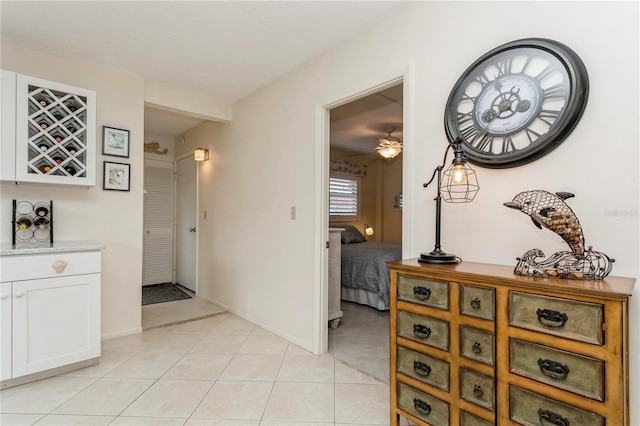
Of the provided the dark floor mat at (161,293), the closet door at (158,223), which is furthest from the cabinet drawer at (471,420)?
the closet door at (158,223)

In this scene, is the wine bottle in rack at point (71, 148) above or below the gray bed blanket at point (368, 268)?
above

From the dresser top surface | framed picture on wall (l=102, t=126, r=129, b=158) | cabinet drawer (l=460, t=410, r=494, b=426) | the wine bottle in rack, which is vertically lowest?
cabinet drawer (l=460, t=410, r=494, b=426)

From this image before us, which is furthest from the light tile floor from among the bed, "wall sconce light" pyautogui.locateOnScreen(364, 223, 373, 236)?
"wall sconce light" pyautogui.locateOnScreen(364, 223, 373, 236)

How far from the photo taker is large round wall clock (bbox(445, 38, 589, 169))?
133cm

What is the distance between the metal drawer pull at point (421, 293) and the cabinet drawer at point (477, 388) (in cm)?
32

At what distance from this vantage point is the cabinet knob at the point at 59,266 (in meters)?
2.20

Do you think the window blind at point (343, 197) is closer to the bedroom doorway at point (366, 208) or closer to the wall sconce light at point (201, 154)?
the bedroom doorway at point (366, 208)

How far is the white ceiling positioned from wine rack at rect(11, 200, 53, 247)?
1.30 meters

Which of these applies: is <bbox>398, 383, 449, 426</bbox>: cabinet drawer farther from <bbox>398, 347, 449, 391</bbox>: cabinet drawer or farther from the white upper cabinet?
the white upper cabinet

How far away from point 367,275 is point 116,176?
298 cm

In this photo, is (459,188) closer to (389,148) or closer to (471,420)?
(471,420)

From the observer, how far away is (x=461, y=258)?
5.49 feet

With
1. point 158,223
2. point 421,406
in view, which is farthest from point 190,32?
point 158,223

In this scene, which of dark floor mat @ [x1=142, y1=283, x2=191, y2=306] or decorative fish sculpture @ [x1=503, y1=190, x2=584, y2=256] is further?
dark floor mat @ [x1=142, y1=283, x2=191, y2=306]
